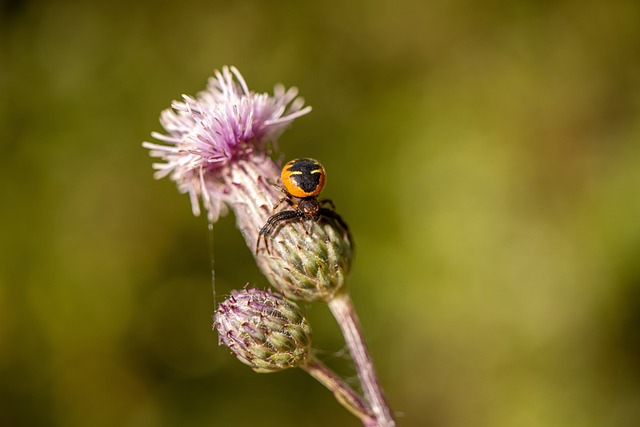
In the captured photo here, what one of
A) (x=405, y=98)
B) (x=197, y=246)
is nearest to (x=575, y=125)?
(x=405, y=98)

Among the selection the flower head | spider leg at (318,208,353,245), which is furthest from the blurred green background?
spider leg at (318,208,353,245)

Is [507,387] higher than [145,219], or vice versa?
[145,219]

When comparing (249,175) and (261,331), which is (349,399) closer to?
(261,331)

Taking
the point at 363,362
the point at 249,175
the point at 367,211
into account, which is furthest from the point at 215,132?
the point at 367,211

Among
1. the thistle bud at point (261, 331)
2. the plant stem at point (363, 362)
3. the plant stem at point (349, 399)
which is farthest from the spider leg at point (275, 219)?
the plant stem at point (349, 399)

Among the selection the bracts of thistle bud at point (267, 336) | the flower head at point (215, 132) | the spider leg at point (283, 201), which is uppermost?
the flower head at point (215, 132)

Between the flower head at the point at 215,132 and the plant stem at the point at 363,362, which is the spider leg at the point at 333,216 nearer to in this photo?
the plant stem at the point at 363,362

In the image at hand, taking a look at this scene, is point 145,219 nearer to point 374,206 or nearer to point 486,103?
point 374,206
